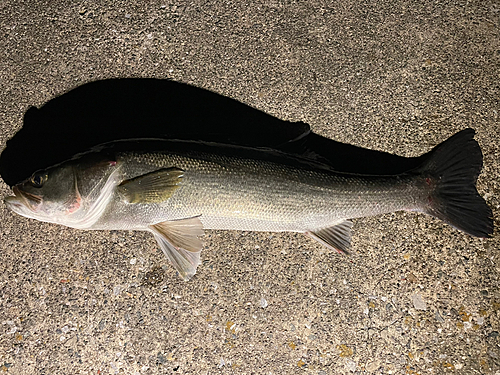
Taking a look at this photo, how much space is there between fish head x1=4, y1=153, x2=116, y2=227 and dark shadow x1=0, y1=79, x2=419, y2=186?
2.00 ft

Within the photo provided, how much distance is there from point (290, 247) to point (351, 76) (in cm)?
159

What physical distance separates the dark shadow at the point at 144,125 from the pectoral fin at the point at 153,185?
2.32ft

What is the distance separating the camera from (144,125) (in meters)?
3.29

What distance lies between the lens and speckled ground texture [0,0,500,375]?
299cm

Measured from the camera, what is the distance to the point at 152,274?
3.06 metres

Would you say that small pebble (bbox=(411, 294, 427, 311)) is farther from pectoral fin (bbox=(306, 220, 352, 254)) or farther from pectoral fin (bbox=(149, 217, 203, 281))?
pectoral fin (bbox=(149, 217, 203, 281))

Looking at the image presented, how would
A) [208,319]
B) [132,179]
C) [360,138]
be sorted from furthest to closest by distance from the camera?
[360,138] → [208,319] → [132,179]

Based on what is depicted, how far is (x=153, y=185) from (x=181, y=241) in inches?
19.2

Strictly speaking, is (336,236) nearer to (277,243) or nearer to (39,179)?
(277,243)

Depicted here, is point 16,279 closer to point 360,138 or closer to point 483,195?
point 360,138

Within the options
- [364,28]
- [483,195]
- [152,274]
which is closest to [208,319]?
[152,274]

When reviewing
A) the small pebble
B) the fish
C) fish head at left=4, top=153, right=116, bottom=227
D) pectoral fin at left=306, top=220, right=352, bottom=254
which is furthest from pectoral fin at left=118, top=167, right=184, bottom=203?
the small pebble

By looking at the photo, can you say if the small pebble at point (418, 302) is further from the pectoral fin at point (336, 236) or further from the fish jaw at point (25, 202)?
the fish jaw at point (25, 202)

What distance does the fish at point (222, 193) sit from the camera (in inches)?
105
